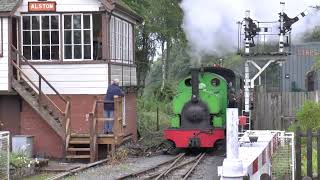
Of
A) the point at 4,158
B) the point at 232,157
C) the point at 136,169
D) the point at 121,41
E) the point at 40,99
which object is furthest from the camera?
the point at 121,41

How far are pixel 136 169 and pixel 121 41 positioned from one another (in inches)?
300

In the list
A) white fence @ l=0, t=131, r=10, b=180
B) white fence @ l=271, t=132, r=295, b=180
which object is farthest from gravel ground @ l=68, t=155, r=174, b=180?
white fence @ l=271, t=132, r=295, b=180

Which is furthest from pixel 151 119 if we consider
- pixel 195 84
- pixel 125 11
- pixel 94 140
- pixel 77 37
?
pixel 94 140

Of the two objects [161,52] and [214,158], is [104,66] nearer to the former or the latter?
[214,158]

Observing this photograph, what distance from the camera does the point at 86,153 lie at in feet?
56.9

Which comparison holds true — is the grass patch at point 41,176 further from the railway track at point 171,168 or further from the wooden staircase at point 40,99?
the wooden staircase at point 40,99

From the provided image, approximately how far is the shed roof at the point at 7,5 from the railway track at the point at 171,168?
21.5 ft

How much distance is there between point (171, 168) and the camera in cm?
1459

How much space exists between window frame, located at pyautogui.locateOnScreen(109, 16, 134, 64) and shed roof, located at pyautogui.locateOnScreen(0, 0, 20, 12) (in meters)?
3.02

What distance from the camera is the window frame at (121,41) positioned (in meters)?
19.8

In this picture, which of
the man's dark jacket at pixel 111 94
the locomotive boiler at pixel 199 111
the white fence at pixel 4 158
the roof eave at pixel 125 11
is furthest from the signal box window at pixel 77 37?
the white fence at pixel 4 158

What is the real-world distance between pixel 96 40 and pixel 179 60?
32.0 metres

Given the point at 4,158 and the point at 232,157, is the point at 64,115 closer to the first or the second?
the point at 4,158

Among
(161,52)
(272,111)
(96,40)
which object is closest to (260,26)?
(272,111)
